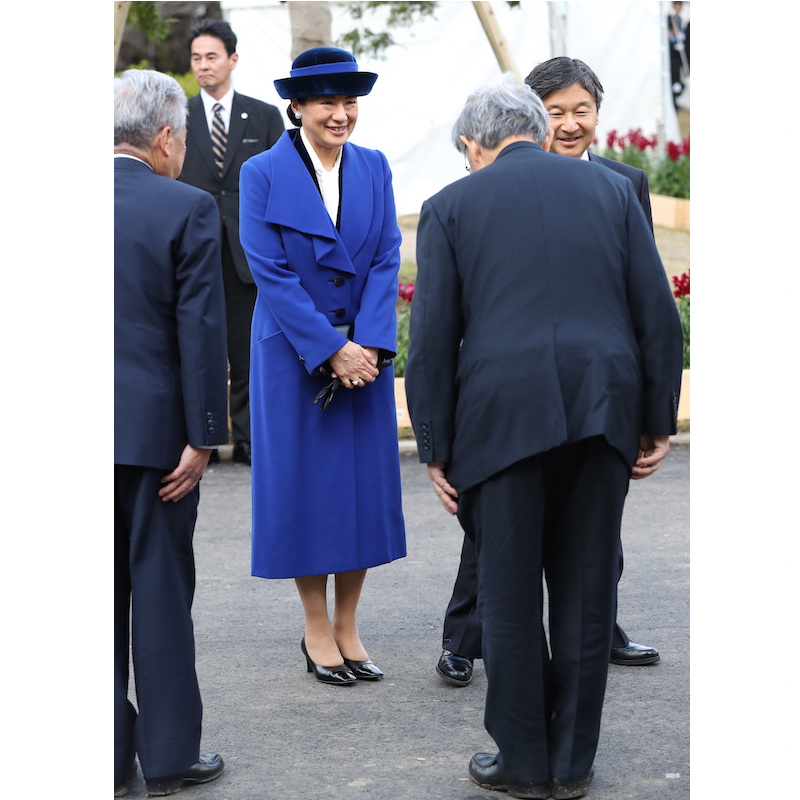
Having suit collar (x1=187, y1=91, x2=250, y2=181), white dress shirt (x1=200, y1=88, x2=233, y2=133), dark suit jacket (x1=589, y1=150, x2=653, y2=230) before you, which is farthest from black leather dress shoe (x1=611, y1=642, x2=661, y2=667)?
white dress shirt (x1=200, y1=88, x2=233, y2=133)

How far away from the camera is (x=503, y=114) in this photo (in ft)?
11.2

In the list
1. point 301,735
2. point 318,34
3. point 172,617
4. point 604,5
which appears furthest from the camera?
point 604,5

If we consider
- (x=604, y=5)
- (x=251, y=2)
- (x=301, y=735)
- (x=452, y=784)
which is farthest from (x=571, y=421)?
(x=604, y=5)

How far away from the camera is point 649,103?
16.3 meters

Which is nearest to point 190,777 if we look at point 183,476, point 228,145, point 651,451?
point 183,476

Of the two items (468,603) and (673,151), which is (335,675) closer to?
(468,603)

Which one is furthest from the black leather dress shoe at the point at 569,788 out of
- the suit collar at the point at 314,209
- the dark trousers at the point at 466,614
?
the suit collar at the point at 314,209

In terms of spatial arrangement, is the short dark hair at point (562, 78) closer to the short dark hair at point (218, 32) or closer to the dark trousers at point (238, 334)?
the dark trousers at point (238, 334)

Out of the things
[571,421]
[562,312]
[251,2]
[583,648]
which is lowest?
[583,648]

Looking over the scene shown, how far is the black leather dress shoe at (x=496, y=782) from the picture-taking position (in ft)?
11.2

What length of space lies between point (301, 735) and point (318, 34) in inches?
312

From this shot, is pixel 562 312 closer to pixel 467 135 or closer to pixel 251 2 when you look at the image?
pixel 467 135

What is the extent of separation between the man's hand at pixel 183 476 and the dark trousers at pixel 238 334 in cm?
442
